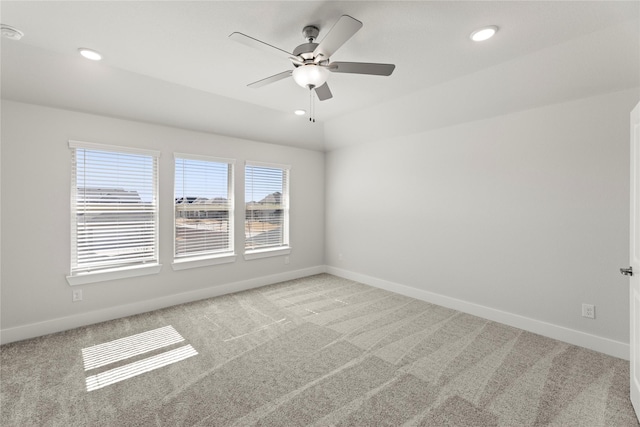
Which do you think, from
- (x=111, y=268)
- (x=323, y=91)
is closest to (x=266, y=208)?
(x=111, y=268)

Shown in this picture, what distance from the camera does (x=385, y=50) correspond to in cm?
258

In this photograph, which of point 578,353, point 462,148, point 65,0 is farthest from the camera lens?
point 462,148

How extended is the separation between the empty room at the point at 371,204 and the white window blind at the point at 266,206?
7cm

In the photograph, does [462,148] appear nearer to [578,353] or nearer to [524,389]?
[578,353]

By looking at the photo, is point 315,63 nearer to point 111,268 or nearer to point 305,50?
point 305,50

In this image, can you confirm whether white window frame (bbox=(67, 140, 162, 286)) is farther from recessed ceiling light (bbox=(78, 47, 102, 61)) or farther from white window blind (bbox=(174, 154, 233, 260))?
recessed ceiling light (bbox=(78, 47, 102, 61))

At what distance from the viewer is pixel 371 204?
16.6 ft

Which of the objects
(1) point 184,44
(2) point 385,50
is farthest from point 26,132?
(2) point 385,50

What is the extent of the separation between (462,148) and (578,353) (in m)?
2.56

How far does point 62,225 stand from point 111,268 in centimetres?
72

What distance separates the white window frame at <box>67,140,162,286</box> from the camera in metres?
3.33

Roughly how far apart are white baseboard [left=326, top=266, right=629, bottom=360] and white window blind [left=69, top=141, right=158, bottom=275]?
3.63 metres

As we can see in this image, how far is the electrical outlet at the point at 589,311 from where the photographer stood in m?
2.90

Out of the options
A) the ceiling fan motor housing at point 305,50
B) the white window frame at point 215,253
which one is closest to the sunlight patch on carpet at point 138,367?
the white window frame at point 215,253
